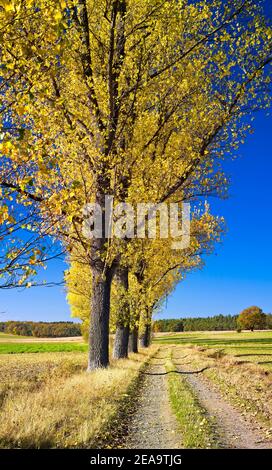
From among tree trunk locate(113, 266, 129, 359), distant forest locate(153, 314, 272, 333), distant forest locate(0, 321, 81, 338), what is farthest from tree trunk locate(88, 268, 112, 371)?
distant forest locate(153, 314, 272, 333)

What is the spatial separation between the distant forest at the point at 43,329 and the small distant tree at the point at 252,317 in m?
48.7

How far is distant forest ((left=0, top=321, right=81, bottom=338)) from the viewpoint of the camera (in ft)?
437

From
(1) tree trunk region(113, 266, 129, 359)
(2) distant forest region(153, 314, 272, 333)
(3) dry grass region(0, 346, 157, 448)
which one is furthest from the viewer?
(2) distant forest region(153, 314, 272, 333)

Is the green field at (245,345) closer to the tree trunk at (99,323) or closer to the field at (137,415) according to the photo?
the tree trunk at (99,323)

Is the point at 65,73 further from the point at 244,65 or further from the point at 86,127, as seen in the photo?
the point at 244,65

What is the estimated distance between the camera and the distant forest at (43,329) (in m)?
133

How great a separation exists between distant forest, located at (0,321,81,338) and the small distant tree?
4870 centimetres

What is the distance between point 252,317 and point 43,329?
200 feet

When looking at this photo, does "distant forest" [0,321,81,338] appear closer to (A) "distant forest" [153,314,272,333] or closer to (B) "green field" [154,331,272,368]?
(A) "distant forest" [153,314,272,333]

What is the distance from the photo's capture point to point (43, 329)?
134m

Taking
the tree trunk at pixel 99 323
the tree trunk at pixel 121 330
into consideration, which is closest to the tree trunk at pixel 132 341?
the tree trunk at pixel 121 330

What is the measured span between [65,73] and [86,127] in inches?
80.3

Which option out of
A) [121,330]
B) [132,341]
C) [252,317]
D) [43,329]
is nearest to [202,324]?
[252,317]

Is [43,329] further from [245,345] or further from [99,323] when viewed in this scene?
[99,323]
